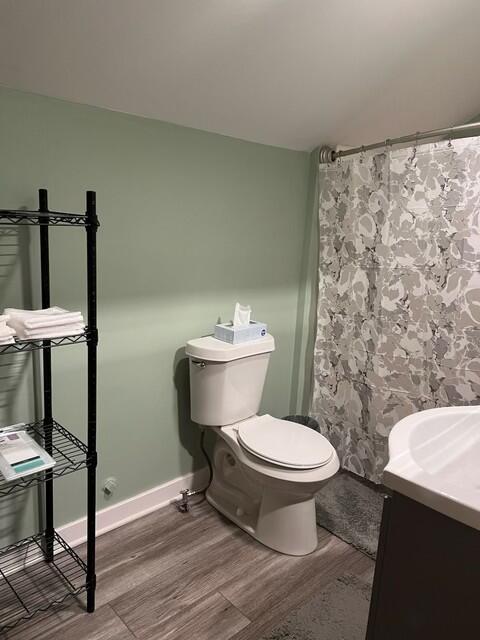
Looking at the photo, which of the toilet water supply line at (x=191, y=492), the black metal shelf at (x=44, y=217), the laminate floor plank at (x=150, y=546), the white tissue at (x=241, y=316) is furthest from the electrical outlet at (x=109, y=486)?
the black metal shelf at (x=44, y=217)

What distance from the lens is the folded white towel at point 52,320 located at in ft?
4.43

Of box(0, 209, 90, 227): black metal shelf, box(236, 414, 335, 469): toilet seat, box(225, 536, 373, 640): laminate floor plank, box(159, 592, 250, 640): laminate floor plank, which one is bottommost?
box(159, 592, 250, 640): laminate floor plank

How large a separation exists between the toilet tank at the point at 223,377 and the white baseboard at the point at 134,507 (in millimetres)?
410

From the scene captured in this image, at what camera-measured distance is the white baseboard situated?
194cm

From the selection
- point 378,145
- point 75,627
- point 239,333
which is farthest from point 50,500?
point 378,145

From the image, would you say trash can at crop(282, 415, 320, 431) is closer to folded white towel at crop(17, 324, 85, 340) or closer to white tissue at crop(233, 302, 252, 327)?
white tissue at crop(233, 302, 252, 327)

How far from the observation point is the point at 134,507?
2131 mm

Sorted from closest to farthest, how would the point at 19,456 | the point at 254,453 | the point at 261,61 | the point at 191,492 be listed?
the point at 19,456 → the point at 261,61 → the point at 254,453 → the point at 191,492

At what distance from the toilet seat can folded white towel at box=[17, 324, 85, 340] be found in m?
0.90

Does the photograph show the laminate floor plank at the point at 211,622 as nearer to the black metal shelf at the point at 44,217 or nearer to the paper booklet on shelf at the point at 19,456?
the paper booklet on shelf at the point at 19,456

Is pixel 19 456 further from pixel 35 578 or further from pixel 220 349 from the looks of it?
pixel 220 349

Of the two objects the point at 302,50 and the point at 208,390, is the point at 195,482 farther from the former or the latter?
the point at 302,50

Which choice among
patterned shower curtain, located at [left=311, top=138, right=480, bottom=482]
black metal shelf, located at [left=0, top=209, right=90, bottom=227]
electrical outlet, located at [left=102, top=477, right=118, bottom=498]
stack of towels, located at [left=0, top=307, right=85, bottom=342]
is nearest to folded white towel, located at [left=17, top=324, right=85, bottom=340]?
stack of towels, located at [left=0, top=307, right=85, bottom=342]

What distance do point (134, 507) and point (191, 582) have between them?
1.57 feet
